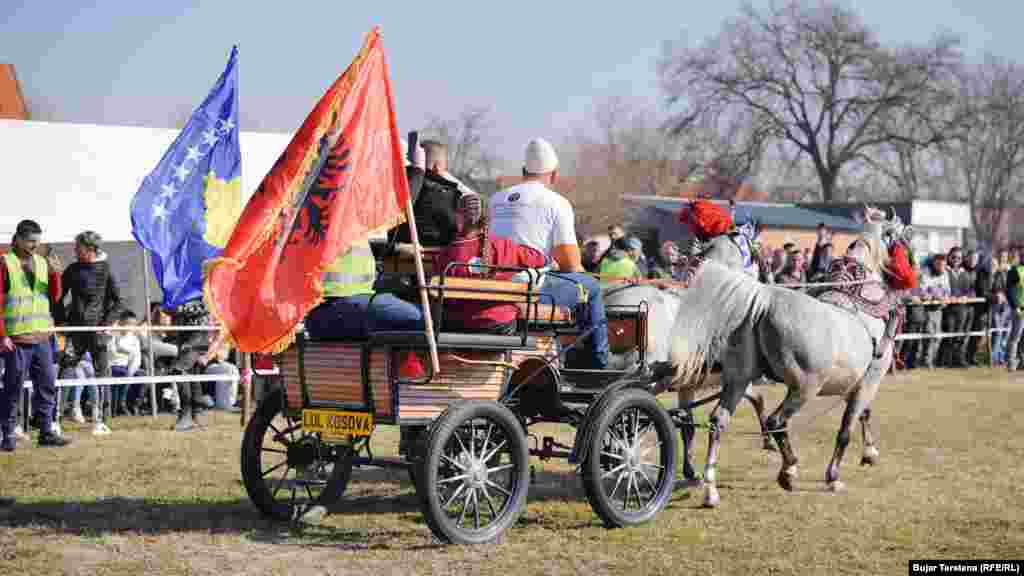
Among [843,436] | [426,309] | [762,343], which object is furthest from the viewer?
[843,436]

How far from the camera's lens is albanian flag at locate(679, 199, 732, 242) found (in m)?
9.85

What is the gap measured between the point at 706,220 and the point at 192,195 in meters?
5.55

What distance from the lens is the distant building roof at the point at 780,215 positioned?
43.4 metres

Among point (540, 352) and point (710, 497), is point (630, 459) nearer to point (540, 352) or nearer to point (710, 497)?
point (540, 352)

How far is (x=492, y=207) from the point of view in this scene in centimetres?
800

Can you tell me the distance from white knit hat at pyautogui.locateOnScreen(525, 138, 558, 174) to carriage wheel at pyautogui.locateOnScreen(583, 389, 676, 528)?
155 cm

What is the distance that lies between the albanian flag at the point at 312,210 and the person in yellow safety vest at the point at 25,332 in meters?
5.59

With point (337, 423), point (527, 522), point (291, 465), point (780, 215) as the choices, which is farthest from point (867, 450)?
point (780, 215)

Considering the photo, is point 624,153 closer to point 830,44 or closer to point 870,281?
point 830,44

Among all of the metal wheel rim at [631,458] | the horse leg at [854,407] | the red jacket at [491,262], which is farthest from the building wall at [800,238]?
the red jacket at [491,262]

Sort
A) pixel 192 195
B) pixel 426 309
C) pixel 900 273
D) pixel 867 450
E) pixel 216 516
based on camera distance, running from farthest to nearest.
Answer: pixel 192 195 → pixel 867 450 → pixel 900 273 → pixel 216 516 → pixel 426 309

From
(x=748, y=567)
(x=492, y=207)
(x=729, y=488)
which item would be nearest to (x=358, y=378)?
(x=492, y=207)

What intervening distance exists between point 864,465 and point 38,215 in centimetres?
1037

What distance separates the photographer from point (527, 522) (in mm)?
7895
